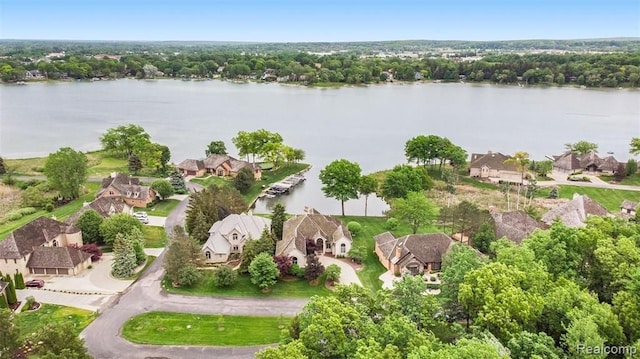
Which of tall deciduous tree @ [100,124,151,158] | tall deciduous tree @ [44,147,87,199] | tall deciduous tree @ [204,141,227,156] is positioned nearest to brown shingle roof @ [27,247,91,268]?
tall deciduous tree @ [44,147,87,199]

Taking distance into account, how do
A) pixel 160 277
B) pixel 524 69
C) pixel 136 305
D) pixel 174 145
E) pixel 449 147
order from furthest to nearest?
pixel 524 69 → pixel 174 145 → pixel 449 147 → pixel 160 277 → pixel 136 305

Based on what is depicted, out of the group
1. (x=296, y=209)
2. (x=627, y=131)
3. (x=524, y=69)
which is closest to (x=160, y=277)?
(x=296, y=209)

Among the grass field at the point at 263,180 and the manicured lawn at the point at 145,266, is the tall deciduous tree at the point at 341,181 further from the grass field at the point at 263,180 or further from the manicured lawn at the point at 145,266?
the manicured lawn at the point at 145,266

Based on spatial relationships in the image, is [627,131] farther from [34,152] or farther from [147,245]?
[34,152]

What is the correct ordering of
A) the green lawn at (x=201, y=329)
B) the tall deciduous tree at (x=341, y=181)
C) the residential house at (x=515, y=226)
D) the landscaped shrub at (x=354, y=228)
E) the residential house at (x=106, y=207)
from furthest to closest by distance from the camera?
the tall deciduous tree at (x=341, y=181), the residential house at (x=106, y=207), the landscaped shrub at (x=354, y=228), the residential house at (x=515, y=226), the green lawn at (x=201, y=329)

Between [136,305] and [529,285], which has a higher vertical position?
[529,285]

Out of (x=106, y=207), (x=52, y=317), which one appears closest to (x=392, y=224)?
(x=106, y=207)

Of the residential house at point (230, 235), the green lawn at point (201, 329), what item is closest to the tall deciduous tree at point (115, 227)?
the residential house at point (230, 235)

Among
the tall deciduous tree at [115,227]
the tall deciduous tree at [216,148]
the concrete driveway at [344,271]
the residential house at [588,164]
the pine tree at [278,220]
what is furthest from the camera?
the tall deciduous tree at [216,148]
